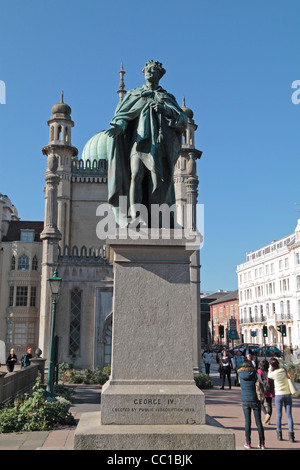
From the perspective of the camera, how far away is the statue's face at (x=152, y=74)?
6805mm

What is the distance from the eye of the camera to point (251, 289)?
A: 81.4 metres

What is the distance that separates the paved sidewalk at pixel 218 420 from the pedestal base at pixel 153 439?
438 mm

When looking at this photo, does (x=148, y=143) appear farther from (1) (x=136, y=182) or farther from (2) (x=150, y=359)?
(2) (x=150, y=359)

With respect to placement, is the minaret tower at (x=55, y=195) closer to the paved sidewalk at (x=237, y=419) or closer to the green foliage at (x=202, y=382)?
the green foliage at (x=202, y=382)

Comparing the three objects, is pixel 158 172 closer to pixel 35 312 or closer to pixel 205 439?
pixel 205 439

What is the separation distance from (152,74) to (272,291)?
6900 centimetres

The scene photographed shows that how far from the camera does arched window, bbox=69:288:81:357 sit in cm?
2814

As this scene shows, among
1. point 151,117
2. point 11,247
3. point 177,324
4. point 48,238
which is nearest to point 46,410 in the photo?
point 177,324

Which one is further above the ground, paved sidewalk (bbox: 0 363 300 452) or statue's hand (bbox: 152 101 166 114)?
statue's hand (bbox: 152 101 166 114)

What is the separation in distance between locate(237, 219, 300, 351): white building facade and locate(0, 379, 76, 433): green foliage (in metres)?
46.7

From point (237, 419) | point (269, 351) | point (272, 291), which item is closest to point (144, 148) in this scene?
point (237, 419)

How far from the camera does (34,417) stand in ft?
33.2

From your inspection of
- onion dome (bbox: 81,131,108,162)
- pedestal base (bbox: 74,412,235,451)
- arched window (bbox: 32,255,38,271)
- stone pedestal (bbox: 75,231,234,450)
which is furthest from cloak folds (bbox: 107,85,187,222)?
arched window (bbox: 32,255,38,271)

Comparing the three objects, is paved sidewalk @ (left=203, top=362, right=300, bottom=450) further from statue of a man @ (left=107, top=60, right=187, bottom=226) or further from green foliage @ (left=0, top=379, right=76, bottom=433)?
green foliage @ (left=0, top=379, right=76, bottom=433)
